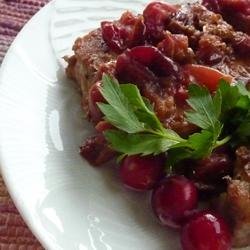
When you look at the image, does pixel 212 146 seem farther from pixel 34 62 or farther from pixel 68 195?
pixel 34 62

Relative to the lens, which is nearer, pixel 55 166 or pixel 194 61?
pixel 55 166

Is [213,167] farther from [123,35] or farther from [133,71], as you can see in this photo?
[123,35]

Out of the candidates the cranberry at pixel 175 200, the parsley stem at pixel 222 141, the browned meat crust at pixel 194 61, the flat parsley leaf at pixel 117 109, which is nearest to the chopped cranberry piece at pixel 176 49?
the browned meat crust at pixel 194 61

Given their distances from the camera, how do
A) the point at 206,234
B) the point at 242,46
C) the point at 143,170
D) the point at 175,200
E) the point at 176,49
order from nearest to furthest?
the point at 206,234, the point at 175,200, the point at 143,170, the point at 176,49, the point at 242,46

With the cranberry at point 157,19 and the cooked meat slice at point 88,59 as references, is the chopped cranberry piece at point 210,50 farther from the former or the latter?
the cooked meat slice at point 88,59

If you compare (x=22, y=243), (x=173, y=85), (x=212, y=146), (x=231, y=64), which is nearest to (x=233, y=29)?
(x=231, y=64)

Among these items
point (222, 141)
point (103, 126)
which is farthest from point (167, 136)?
point (103, 126)
